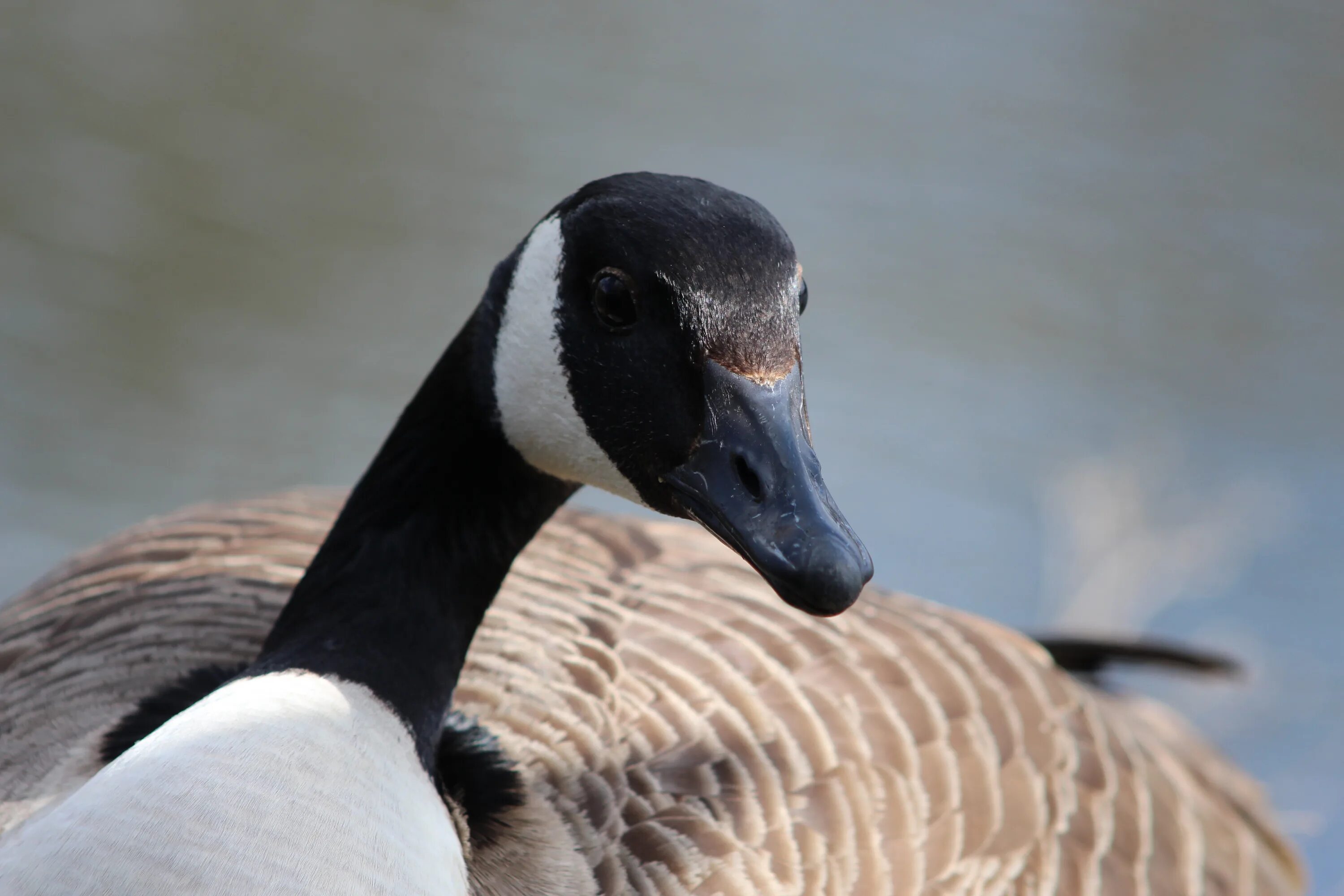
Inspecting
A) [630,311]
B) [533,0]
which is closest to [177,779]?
[630,311]

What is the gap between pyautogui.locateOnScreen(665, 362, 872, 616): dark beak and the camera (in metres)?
1.81

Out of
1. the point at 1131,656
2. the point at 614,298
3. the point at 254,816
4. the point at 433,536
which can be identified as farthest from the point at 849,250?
the point at 254,816

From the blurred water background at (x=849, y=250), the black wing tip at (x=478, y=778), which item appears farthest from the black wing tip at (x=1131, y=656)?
the black wing tip at (x=478, y=778)

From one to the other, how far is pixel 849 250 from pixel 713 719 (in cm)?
489

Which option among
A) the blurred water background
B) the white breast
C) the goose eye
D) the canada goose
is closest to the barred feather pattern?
the canada goose

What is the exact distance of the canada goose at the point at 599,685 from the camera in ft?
6.56

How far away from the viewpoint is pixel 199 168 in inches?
290

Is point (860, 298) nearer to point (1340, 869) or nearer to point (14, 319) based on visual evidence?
point (1340, 869)

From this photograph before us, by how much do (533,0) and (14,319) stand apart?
3305mm

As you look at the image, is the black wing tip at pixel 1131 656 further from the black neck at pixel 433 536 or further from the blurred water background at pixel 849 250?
the black neck at pixel 433 536

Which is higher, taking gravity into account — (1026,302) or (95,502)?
(1026,302)

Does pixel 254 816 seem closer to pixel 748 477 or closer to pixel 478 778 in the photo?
pixel 478 778

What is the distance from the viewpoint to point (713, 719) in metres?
2.64

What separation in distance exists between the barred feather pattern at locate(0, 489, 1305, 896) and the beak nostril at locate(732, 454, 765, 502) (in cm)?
70
